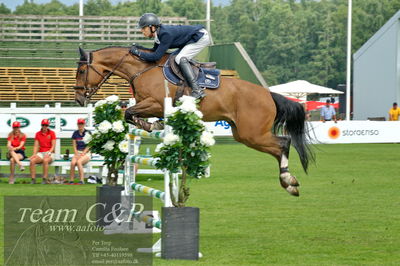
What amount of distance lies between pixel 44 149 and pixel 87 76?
18.2ft

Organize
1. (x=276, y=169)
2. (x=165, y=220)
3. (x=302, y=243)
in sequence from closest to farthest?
(x=165, y=220), (x=302, y=243), (x=276, y=169)

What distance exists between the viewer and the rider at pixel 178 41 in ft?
31.9

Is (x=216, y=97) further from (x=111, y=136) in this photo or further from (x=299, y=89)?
(x=299, y=89)

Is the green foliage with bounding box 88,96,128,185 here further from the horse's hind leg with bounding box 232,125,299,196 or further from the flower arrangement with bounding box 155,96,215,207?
the flower arrangement with bounding box 155,96,215,207

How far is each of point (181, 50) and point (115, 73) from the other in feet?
2.65

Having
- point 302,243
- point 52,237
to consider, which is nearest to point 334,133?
point 302,243

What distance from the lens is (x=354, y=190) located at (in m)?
14.1

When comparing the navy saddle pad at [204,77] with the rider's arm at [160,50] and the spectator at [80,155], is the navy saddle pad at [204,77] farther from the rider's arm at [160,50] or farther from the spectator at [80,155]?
the spectator at [80,155]

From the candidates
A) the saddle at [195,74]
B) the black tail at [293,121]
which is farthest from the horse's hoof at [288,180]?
the saddle at [195,74]

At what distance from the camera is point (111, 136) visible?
9.66m

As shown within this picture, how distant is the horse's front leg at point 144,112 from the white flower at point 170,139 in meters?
1.99

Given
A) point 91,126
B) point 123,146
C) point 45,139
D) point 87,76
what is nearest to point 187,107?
point 123,146

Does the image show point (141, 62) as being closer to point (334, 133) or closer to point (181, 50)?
point (181, 50)

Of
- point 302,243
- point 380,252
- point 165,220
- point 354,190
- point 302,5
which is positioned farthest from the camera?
point 302,5
